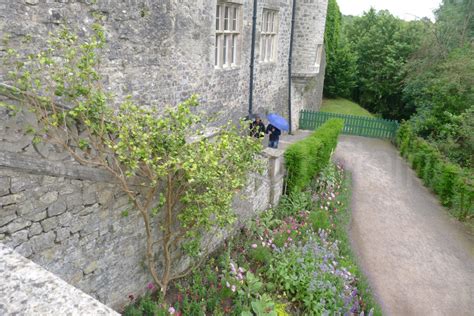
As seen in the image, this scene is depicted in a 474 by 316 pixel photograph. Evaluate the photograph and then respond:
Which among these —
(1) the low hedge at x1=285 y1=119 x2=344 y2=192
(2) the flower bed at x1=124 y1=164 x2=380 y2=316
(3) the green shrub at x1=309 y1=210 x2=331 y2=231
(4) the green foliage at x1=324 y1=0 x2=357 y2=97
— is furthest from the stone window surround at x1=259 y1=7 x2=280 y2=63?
(4) the green foliage at x1=324 y1=0 x2=357 y2=97

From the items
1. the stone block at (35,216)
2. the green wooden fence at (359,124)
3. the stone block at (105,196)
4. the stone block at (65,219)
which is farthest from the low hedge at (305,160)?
the green wooden fence at (359,124)

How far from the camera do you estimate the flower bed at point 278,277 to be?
554cm

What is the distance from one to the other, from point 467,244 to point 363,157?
20.9ft

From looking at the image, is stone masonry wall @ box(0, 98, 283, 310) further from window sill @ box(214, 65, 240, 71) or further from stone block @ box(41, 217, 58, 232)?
window sill @ box(214, 65, 240, 71)

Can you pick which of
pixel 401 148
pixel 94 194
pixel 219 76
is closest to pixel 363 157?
pixel 401 148

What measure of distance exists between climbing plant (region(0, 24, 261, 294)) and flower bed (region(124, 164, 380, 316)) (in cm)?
50

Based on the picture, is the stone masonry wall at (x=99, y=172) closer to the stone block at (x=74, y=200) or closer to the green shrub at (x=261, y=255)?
the stone block at (x=74, y=200)

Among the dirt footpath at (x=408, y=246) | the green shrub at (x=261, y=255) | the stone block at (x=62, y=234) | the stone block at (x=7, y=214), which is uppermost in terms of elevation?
the stone block at (x=7, y=214)

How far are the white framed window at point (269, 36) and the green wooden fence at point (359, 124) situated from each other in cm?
554

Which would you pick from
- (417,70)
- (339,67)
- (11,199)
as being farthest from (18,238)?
(339,67)

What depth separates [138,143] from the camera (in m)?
4.52

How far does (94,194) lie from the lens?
463 cm

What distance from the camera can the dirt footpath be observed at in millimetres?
7173

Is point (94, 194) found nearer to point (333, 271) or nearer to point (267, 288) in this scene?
point (267, 288)
